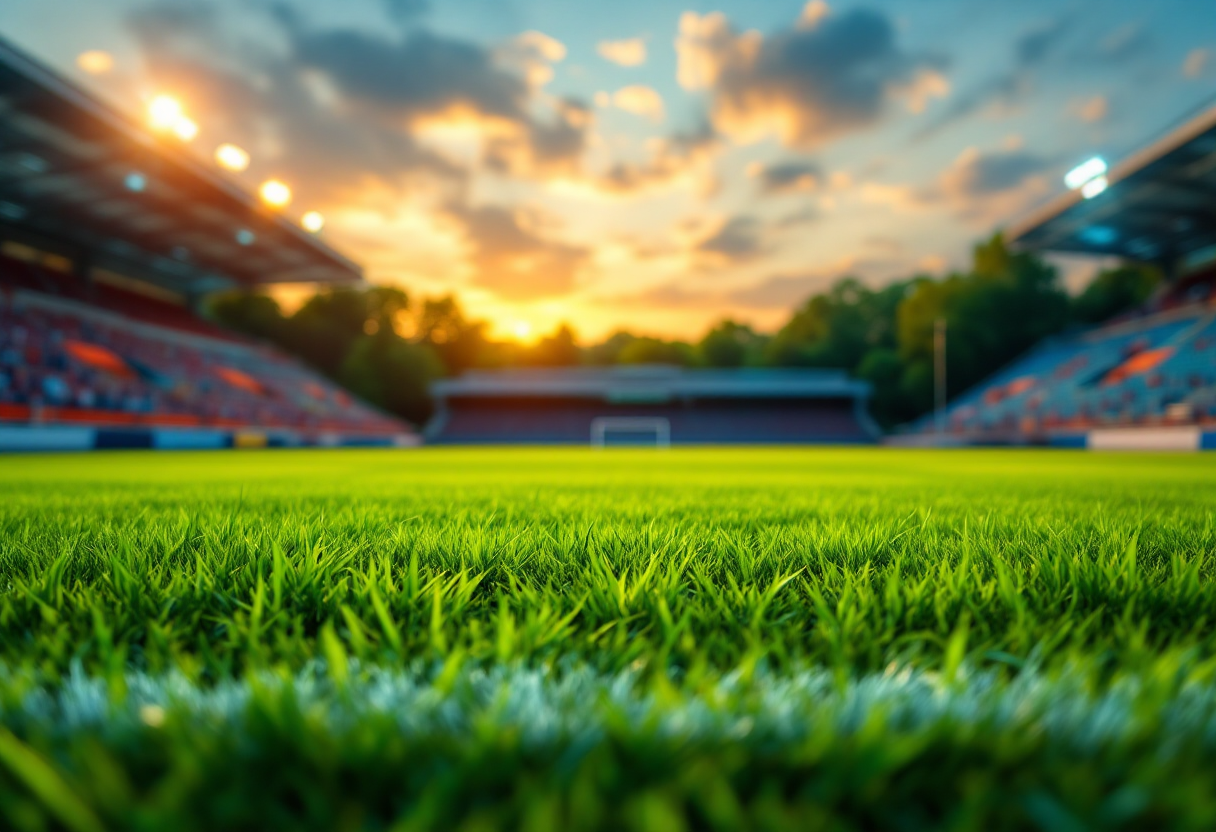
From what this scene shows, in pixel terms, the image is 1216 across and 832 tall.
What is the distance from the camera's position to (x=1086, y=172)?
20391 millimetres

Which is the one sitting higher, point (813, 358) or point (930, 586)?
point (813, 358)

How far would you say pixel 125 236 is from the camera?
24.4 meters

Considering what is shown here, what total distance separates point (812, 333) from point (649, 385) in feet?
61.0

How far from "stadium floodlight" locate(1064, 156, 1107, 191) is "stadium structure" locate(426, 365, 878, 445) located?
16.5 m

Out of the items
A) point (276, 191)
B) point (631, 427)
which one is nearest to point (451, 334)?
point (631, 427)

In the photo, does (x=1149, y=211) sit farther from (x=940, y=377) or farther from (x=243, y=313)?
(x=243, y=313)

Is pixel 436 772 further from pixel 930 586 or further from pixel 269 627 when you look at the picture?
pixel 930 586

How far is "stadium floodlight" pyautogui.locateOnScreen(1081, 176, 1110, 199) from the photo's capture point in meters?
20.9

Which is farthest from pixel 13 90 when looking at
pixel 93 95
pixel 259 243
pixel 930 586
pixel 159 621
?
pixel 930 586

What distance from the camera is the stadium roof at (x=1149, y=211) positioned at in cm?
1897

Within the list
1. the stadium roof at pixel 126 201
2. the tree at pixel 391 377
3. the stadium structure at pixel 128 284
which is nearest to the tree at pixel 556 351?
the tree at pixel 391 377

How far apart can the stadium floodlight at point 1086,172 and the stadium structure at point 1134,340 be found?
0.30 ft

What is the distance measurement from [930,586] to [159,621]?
1.53 metres

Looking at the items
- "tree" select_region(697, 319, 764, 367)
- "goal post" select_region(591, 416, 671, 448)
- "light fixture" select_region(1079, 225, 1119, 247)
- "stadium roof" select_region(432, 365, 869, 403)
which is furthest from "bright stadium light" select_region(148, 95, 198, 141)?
"tree" select_region(697, 319, 764, 367)
